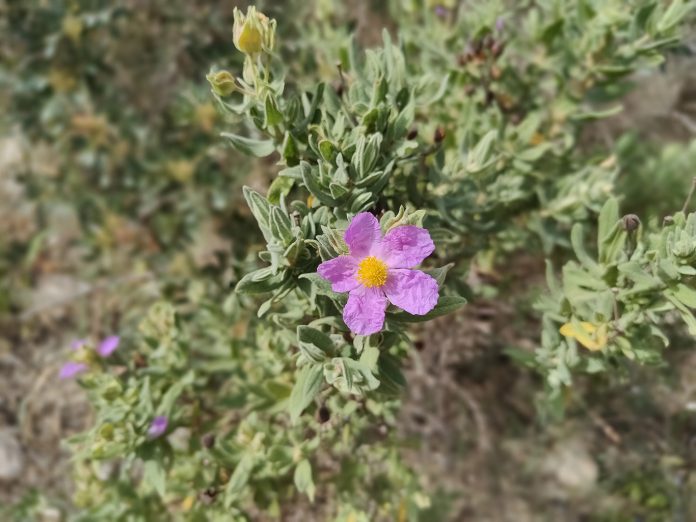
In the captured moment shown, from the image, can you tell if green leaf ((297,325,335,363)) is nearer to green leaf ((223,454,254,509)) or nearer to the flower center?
the flower center

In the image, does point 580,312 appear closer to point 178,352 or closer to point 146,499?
point 178,352

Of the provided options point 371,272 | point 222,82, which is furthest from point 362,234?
point 222,82

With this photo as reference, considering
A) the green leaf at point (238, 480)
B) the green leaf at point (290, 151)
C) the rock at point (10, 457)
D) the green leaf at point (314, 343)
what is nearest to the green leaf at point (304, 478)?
the green leaf at point (238, 480)

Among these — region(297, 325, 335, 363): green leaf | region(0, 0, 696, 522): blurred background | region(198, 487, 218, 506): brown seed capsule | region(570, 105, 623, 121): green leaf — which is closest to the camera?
region(297, 325, 335, 363): green leaf

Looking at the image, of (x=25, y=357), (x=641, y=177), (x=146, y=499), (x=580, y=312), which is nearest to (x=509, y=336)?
(x=641, y=177)

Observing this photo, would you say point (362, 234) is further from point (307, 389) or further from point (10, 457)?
point (10, 457)

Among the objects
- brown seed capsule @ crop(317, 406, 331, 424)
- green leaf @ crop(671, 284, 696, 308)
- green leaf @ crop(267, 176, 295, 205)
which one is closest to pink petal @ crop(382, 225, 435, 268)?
green leaf @ crop(267, 176, 295, 205)
